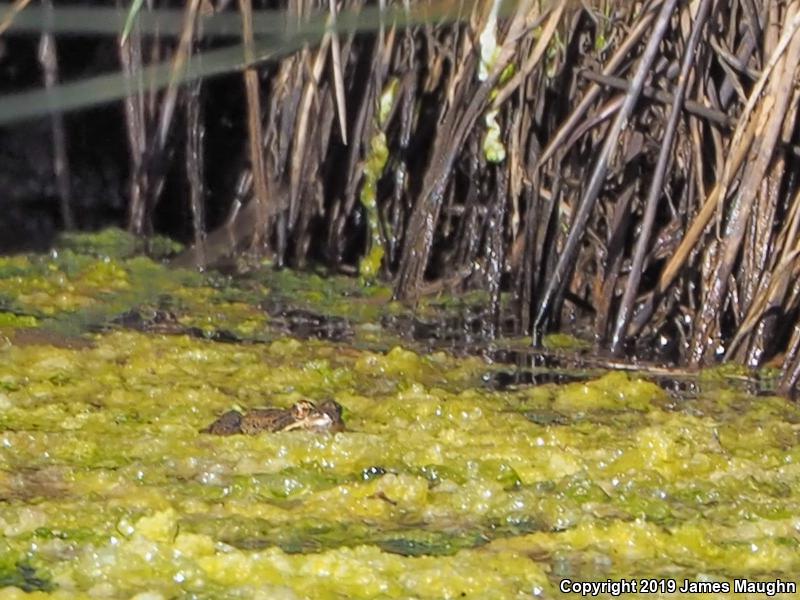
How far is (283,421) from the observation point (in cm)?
302

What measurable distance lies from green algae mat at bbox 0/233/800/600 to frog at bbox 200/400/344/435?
0.04 metres

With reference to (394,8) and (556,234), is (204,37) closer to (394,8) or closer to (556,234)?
(394,8)

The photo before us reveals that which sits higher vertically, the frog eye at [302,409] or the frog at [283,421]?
the frog eye at [302,409]

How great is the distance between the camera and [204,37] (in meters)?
4.71

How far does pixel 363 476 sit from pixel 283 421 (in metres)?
0.26

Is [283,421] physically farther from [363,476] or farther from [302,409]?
[363,476]

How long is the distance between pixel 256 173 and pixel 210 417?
60.1 inches

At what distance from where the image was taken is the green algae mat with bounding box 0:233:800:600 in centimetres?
241

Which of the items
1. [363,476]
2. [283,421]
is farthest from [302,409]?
[363,476]

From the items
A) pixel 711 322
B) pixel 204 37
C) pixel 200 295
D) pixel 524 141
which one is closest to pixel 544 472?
pixel 711 322

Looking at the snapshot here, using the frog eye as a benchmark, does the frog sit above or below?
below

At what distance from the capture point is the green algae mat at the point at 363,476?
2408 millimetres

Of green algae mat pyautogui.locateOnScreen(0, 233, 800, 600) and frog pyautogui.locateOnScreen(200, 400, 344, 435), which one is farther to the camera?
frog pyautogui.locateOnScreen(200, 400, 344, 435)

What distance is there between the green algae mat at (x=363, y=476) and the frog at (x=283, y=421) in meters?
0.04
